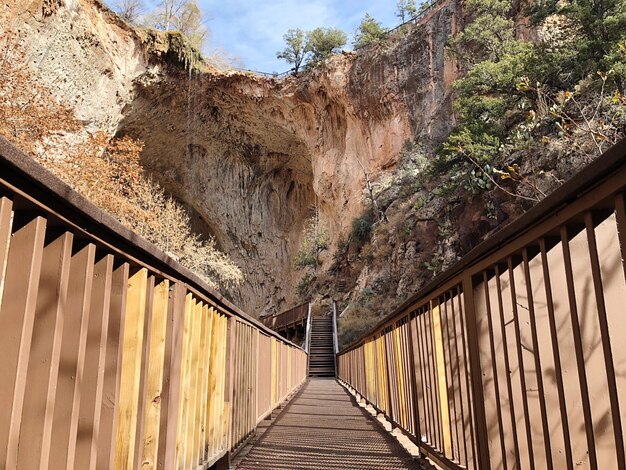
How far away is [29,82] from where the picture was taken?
12992mm

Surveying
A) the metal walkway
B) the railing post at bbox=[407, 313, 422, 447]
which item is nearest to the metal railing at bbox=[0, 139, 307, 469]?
the metal walkway

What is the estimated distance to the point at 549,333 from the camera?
2064mm

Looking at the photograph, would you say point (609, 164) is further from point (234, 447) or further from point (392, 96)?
point (392, 96)

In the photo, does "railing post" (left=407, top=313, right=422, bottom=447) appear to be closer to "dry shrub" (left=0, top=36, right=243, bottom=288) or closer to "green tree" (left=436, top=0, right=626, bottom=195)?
"dry shrub" (left=0, top=36, right=243, bottom=288)

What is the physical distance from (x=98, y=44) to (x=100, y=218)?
25326 mm

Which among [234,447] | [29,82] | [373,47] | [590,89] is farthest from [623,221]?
[373,47]

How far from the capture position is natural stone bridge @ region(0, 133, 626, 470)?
4.00 ft

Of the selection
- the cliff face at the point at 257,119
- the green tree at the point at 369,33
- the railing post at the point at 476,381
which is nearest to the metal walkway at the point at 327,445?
the railing post at the point at 476,381

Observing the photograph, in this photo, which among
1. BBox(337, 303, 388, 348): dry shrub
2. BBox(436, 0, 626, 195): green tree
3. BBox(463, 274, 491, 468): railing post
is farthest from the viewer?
BBox(337, 303, 388, 348): dry shrub

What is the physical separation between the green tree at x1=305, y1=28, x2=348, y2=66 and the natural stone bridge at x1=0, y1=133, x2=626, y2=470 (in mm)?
30695

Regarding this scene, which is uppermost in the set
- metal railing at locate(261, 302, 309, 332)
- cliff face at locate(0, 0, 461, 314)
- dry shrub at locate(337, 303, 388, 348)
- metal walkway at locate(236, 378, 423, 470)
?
cliff face at locate(0, 0, 461, 314)

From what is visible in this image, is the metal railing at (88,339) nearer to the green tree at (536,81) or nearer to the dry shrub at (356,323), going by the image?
the green tree at (536,81)

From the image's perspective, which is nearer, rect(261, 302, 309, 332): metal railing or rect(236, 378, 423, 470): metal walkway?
rect(236, 378, 423, 470): metal walkway

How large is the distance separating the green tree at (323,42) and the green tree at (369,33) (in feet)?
4.48
